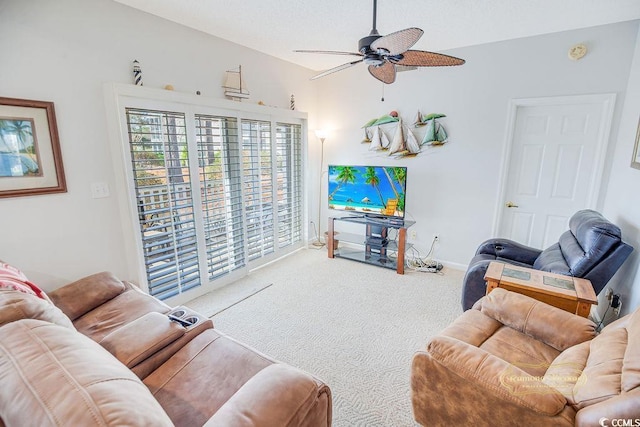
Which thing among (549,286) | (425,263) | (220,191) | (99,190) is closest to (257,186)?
(220,191)

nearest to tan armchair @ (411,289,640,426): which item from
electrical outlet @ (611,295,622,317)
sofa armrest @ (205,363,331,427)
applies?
sofa armrest @ (205,363,331,427)

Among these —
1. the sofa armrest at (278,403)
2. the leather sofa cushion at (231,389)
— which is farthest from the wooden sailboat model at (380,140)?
the sofa armrest at (278,403)

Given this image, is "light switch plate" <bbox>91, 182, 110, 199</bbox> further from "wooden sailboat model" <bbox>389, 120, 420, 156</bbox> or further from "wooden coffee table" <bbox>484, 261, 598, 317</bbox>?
"wooden sailboat model" <bbox>389, 120, 420, 156</bbox>

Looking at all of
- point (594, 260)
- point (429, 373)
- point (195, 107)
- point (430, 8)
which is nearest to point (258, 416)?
point (429, 373)

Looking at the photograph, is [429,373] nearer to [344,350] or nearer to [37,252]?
[344,350]

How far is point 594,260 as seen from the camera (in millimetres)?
1943

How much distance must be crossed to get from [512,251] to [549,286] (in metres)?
0.97

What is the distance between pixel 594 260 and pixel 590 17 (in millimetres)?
2158

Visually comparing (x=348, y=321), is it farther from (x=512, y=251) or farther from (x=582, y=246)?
(x=582, y=246)

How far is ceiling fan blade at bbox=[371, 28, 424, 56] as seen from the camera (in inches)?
55.4

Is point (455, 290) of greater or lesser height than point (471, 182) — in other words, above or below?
below

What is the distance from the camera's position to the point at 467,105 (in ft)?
11.2

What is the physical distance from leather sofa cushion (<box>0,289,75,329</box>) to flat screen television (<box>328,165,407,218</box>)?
323 centimetres

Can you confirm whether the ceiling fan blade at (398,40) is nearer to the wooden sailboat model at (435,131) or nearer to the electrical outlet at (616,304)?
the wooden sailboat model at (435,131)
